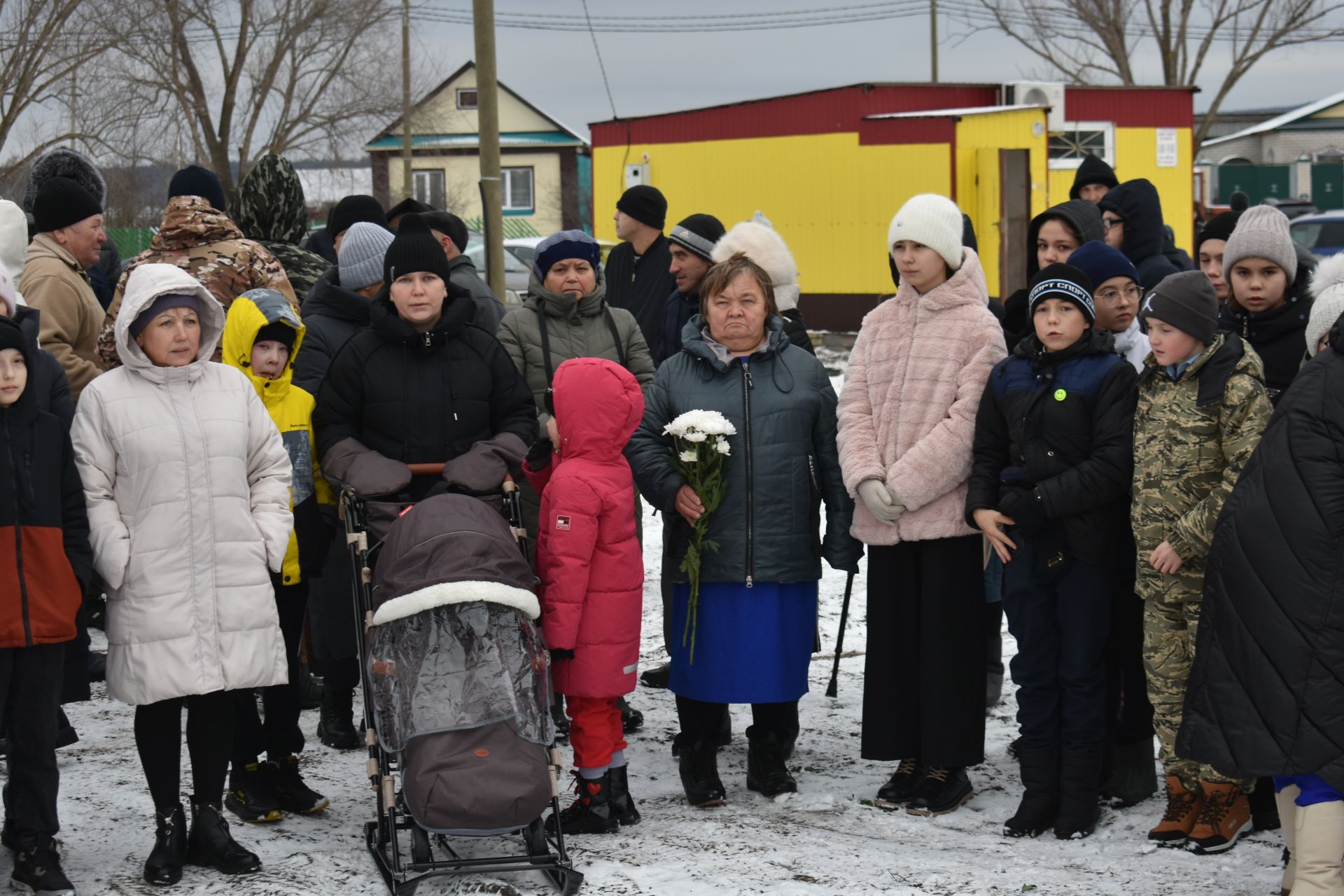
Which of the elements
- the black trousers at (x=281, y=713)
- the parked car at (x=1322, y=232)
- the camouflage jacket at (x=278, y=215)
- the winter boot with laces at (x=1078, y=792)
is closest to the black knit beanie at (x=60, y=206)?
the camouflage jacket at (x=278, y=215)

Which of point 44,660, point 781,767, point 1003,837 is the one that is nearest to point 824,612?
point 781,767

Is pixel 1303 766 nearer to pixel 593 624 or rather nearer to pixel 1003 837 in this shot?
pixel 1003 837

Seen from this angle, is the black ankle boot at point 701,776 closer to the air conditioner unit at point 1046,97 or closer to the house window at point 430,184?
the air conditioner unit at point 1046,97

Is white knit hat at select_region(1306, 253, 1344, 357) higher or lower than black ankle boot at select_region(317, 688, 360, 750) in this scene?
higher

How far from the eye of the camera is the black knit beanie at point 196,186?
22.8 feet

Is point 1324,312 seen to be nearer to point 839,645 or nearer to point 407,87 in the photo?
point 839,645

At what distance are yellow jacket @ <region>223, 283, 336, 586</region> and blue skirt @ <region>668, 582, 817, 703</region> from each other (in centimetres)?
142

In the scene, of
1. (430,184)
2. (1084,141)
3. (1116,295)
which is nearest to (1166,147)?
(1084,141)

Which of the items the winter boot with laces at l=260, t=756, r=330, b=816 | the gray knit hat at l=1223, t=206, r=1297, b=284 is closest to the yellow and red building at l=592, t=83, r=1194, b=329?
the gray knit hat at l=1223, t=206, r=1297, b=284

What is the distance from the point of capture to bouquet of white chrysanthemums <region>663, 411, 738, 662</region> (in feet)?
16.4

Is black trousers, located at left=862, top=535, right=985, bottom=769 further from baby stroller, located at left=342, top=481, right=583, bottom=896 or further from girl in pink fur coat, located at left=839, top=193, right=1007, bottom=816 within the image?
baby stroller, located at left=342, top=481, right=583, bottom=896

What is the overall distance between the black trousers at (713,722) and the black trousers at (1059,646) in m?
0.90

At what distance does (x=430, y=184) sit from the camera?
163 ft

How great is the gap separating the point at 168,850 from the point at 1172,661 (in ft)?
10.7
